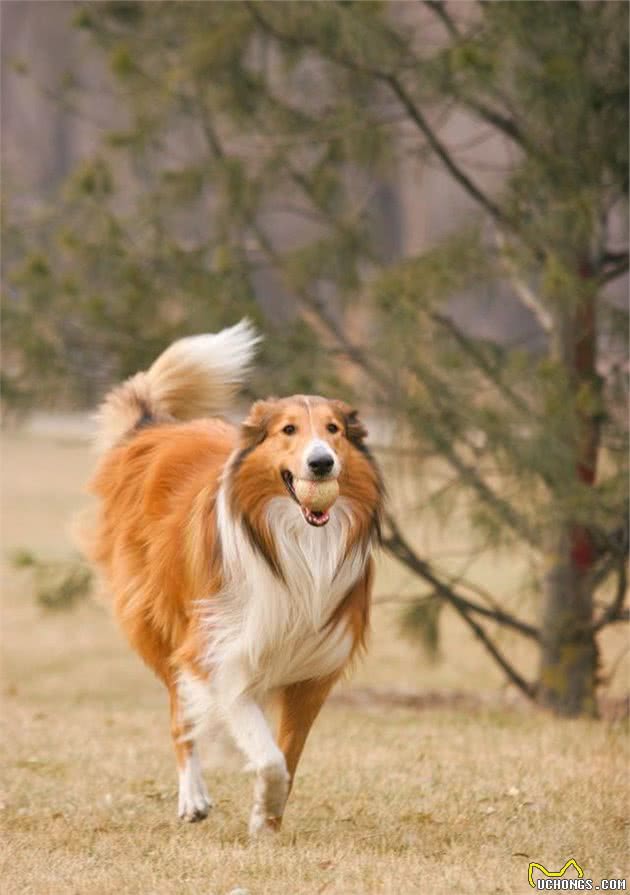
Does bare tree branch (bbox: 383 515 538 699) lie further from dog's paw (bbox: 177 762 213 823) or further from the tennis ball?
the tennis ball

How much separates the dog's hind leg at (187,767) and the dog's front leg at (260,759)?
0.28m

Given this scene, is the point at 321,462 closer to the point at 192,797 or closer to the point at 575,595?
the point at 192,797

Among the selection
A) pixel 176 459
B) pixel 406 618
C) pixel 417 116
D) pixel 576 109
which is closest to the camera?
pixel 176 459

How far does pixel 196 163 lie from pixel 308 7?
1777 mm

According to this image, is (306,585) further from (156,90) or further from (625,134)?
(156,90)

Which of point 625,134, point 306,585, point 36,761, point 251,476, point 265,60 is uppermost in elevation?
point 265,60

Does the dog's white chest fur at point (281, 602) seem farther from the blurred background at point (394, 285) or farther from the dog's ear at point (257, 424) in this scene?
the blurred background at point (394, 285)

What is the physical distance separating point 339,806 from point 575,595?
4.21 m

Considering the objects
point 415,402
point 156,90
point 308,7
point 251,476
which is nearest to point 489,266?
point 415,402

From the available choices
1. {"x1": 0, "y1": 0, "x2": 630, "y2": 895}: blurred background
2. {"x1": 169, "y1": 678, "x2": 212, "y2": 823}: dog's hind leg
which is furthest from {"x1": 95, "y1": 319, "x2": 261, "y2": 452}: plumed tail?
{"x1": 169, "y1": 678, "x2": 212, "y2": 823}: dog's hind leg

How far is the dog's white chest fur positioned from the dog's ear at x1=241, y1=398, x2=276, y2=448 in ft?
0.70

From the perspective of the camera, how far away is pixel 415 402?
8.77 metres

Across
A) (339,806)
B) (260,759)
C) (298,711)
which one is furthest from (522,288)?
(260,759)

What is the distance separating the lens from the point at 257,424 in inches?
193
